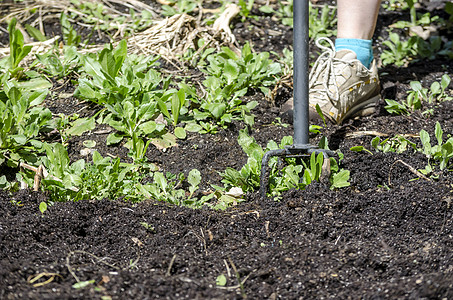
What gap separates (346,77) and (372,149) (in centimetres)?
43

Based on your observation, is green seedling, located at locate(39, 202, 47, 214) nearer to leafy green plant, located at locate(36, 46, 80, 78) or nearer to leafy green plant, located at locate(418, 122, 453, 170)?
leafy green plant, located at locate(36, 46, 80, 78)

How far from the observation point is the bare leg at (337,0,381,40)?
254 centimetres

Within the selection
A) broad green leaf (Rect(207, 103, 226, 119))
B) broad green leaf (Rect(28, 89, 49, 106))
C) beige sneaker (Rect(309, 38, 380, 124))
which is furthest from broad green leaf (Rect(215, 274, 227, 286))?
broad green leaf (Rect(28, 89, 49, 106))

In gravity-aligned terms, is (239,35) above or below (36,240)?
above

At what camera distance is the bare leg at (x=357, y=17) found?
2.54 meters

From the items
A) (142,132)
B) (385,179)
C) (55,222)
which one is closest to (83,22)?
(142,132)

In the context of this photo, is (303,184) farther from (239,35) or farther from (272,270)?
(239,35)

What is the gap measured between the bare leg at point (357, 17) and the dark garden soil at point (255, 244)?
74 centimetres

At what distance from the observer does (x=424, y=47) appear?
328 cm

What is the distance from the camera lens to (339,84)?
8.28 ft

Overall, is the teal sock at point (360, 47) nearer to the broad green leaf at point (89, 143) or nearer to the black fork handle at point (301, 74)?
the black fork handle at point (301, 74)

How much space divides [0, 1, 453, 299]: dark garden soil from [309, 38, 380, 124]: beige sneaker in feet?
1.26

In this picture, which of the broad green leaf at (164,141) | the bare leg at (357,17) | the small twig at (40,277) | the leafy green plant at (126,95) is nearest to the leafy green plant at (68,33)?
the leafy green plant at (126,95)

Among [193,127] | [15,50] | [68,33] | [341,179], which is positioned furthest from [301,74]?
[68,33]
